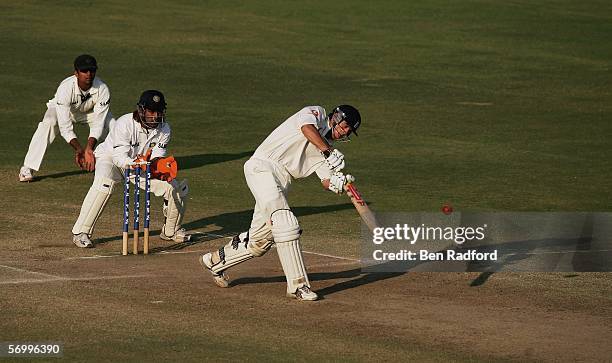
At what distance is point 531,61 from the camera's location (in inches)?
1201

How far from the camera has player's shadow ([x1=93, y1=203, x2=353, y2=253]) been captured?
1467 cm

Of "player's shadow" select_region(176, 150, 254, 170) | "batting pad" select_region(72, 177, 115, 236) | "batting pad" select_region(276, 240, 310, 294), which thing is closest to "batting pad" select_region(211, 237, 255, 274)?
"batting pad" select_region(276, 240, 310, 294)

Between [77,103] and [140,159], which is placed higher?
[77,103]

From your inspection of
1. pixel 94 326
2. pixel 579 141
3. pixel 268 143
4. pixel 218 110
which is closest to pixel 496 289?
pixel 268 143

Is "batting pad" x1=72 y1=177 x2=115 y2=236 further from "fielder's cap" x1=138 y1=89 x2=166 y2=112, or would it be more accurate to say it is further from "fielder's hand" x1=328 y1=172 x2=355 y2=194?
"fielder's hand" x1=328 y1=172 x2=355 y2=194

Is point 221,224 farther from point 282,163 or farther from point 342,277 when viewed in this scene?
point 282,163

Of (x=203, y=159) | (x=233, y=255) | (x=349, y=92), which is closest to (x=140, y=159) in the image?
(x=233, y=255)

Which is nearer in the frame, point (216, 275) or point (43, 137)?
point (216, 275)

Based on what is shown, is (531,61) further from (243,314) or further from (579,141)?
(243,314)

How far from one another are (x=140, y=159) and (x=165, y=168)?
31cm

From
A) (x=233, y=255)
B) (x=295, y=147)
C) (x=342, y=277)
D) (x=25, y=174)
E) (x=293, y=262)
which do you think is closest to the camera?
(x=293, y=262)

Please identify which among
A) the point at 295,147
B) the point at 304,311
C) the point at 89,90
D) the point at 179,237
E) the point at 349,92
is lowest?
the point at 304,311

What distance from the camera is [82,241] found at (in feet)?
46.6

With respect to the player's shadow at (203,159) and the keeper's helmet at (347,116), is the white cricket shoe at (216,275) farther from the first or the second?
the player's shadow at (203,159)
